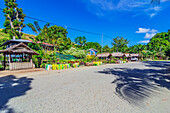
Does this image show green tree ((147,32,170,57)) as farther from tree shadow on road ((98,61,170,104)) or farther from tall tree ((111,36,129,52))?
tree shadow on road ((98,61,170,104))

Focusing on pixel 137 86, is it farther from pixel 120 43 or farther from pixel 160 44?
pixel 160 44

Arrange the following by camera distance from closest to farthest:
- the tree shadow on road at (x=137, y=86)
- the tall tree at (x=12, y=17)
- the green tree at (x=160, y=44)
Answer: the tree shadow on road at (x=137, y=86) < the tall tree at (x=12, y=17) < the green tree at (x=160, y=44)

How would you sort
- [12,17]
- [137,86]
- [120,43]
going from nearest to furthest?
[137,86] < [12,17] < [120,43]

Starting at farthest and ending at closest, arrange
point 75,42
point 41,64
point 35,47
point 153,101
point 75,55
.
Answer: point 75,42, point 75,55, point 35,47, point 41,64, point 153,101

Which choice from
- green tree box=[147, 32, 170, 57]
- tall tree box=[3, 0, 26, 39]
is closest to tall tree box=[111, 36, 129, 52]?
green tree box=[147, 32, 170, 57]

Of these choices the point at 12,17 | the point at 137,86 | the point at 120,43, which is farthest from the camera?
the point at 120,43

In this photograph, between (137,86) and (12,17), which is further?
(12,17)

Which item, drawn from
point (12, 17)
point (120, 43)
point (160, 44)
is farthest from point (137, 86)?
point (160, 44)

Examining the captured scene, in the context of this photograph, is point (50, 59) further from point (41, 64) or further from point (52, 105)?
point (52, 105)

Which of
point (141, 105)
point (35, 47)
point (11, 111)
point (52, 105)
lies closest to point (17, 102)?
point (11, 111)

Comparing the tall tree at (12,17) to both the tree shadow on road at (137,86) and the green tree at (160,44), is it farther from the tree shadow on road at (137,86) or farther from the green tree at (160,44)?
the green tree at (160,44)

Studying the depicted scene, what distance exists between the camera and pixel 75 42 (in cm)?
4969

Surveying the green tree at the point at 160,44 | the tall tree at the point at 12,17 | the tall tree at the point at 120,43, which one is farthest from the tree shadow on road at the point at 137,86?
the tall tree at the point at 120,43

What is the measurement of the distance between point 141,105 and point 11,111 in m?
4.43
